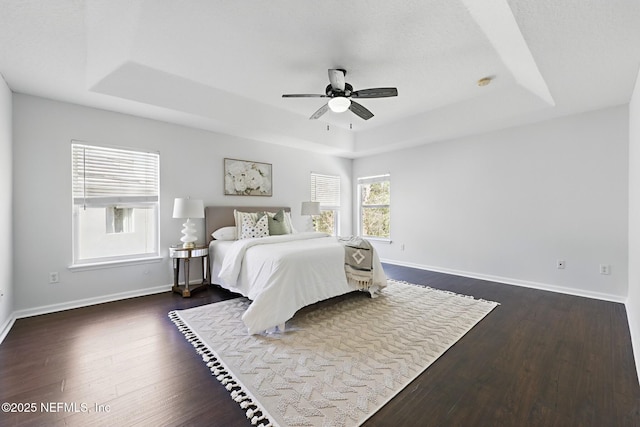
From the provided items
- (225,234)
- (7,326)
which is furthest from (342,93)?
(7,326)

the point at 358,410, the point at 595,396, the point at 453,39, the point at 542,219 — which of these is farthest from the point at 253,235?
the point at 542,219

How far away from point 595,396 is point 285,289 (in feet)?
7.54

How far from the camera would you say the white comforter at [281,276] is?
2.59 m

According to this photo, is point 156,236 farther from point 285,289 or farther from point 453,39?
point 453,39

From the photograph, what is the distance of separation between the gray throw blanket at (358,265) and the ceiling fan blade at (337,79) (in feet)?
5.94

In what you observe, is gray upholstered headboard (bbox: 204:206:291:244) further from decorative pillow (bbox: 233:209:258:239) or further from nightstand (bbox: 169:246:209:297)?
nightstand (bbox: 169:246:209:297)

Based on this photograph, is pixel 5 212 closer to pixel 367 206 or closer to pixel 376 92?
pixel 376 92

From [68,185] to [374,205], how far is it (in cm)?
515

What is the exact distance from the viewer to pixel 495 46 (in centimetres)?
257

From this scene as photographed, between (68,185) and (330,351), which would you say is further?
(68,185)

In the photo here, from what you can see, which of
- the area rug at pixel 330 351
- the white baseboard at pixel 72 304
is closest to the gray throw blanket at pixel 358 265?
the area rug at pixel 330 351

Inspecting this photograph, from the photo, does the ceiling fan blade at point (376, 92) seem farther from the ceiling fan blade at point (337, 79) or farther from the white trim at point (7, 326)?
the white trim at point (7, 326)

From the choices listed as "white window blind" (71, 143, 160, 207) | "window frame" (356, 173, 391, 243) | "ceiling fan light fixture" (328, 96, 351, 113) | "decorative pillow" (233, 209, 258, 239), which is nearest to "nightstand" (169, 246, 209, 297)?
"decorative pillow" (233, 209, 258, 239)

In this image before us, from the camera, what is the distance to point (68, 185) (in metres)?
3.27
